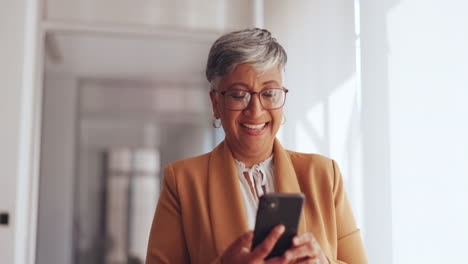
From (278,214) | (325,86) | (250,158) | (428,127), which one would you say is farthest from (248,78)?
(325,86)

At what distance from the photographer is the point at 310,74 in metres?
2.25

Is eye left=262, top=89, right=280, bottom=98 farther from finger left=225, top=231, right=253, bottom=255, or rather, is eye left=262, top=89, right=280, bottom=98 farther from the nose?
finger left=225, top=231, right=253, bottom=255

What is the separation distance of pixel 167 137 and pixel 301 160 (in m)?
1.65

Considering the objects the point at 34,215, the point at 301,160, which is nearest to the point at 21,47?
the point at 34,215

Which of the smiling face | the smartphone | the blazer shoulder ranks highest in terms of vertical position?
the smiling face

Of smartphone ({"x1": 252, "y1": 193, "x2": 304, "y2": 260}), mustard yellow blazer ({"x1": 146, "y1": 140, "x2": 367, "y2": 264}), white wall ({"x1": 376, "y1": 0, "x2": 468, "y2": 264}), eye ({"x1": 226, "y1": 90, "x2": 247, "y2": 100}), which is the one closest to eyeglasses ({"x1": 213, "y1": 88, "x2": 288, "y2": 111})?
eye ({"x1": 226, "y1": 90, "x2": 247, "y2": 100})

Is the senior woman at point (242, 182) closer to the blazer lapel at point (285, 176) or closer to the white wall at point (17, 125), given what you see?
the blazer lapel at point (285, 176)

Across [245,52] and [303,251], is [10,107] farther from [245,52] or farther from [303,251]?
[303,251]

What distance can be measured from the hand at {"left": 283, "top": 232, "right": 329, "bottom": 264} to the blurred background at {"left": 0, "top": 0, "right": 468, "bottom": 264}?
3.38 ft

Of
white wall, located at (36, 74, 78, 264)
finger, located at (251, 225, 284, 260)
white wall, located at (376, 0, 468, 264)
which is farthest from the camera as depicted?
white wall, located at (36, 74, 78, 264)

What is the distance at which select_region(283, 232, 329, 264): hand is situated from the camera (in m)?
0.80

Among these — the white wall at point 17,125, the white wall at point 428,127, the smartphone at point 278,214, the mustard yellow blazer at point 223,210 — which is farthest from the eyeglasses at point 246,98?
the white wall at point 17,125

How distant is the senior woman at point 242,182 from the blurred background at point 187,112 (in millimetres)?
865

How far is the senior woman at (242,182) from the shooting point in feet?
3.06
